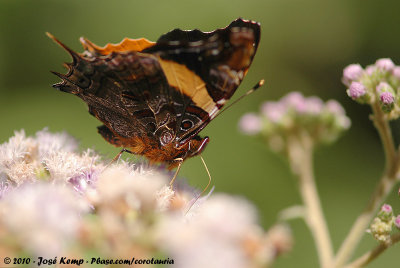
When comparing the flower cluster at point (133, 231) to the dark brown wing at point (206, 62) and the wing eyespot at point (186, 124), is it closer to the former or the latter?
the dark brown wing at point (206, 62)

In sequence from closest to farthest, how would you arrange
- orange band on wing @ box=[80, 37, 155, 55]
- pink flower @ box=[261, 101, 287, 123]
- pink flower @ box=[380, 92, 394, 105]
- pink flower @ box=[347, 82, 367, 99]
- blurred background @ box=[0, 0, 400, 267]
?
pink flower @ box=[380, 92, 394, 105], pink flower @ box=[347, 82, 367, 99], orange band on wing @ box=[80, 37, 155, 55], pink flower @ box=[261, 101, 287, 123], blurred background @ box=[0, 0, 400, 267]

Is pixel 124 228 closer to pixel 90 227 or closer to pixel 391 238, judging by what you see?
pixel 90 227

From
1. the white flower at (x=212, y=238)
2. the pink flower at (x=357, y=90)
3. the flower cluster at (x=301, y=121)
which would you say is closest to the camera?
the white flower at (x=212, y=238)

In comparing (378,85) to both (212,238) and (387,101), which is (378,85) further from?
(212,238)

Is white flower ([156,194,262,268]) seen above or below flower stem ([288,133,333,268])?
above

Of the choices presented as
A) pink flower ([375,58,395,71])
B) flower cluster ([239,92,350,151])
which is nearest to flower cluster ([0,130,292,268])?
pink flower ([375,58,395,71])

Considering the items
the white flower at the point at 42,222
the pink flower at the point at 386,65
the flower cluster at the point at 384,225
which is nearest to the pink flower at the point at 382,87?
the pink flower at the point at 386,65

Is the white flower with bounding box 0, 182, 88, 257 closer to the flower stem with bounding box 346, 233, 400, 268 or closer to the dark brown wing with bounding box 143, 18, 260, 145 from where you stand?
the dark brown wing with bounding box 143, 18, 260, 145

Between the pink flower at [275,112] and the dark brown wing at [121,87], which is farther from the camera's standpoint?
the pink flower at [275,112]
